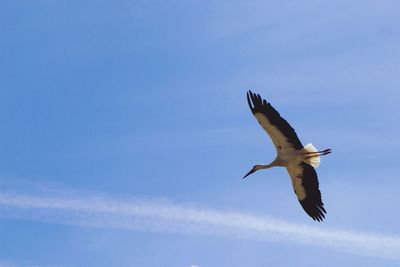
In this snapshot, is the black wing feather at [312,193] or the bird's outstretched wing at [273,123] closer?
the bird's outstretched wing at [273,123]

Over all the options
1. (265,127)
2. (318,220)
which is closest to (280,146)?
(265,127)

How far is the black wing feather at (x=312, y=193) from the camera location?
48.6m

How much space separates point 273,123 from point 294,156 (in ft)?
10.6

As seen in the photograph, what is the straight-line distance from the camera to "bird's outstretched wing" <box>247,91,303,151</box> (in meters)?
44.7

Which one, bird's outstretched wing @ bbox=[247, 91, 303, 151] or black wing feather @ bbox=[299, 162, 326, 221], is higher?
bird's outstretched wing @ bbox=[247, 91, 303, 151]

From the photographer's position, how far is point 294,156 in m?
47.5

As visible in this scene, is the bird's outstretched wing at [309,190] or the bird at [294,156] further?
the bird's outstretched wing at [309,190]

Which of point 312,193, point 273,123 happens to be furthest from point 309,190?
point 273,123

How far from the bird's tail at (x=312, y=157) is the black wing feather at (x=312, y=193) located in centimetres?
36

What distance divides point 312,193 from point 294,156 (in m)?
2.77

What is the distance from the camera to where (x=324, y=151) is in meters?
47.1

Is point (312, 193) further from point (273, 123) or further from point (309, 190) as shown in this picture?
point (273, 123)

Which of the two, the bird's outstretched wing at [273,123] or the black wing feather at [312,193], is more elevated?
Result: the bird's outstretched wing at [273,123]

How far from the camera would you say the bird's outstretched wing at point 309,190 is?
48625mm
